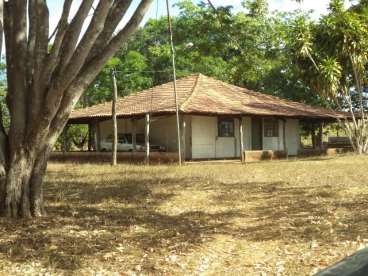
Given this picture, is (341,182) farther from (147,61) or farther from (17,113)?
(147,61)

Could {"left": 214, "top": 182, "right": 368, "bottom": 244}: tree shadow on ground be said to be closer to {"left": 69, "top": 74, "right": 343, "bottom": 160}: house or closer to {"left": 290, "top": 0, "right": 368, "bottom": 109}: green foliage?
{"left": 69, "top": 74, "right": 343, "bottom": 160}: house

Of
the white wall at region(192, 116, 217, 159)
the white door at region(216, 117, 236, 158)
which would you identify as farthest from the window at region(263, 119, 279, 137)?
the white wall at region(192, 116, 217, 159)

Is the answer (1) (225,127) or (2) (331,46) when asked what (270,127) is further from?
(2) (331,46)

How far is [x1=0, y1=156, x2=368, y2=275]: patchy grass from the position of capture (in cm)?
640

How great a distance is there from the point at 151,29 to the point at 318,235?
39.5m

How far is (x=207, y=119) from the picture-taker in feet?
87.2

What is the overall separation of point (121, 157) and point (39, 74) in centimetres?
1771

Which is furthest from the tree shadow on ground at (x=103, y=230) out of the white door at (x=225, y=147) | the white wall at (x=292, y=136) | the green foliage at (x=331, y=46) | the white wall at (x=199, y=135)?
the white wall at (x=292, y=136)

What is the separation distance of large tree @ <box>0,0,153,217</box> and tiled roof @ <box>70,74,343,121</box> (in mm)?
15285

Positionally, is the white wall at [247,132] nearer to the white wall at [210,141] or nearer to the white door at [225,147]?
the white wall at [210,141]

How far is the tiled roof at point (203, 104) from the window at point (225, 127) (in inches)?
39.6

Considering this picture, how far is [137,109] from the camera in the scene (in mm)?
25844

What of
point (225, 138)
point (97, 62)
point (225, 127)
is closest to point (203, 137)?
point (225, 138)

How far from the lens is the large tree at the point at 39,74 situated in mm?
7535
